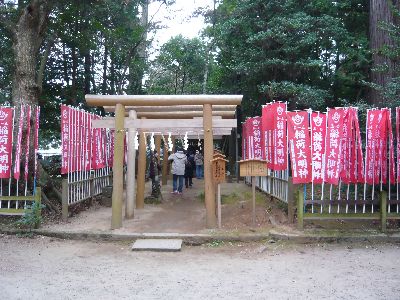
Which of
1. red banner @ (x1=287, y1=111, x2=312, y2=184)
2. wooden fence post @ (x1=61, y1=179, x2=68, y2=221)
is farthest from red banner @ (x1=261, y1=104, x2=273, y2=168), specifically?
wooden fence post @ (x1=61, y1=179, x2=68, y2=221)

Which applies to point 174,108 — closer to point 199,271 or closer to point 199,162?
point 199,271

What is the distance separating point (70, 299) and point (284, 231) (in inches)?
203

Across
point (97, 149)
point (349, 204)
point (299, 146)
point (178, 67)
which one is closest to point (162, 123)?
point (299, 146)

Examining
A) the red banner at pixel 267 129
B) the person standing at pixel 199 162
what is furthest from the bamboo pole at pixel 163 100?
the person standing at pixel 199 162

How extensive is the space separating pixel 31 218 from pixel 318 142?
6.90 metres

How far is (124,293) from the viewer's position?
18.0 ft

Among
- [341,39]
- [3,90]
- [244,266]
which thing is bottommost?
[244,266]

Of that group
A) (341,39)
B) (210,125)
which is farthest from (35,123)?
(341,39)

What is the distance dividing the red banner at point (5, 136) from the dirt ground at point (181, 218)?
6.06ft

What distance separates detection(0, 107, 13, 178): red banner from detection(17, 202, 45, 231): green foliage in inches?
44.0

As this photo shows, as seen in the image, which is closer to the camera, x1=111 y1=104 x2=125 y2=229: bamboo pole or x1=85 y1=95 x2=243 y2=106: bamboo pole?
x1=85 y1=95 x2=243 y2=106: bamboo pole

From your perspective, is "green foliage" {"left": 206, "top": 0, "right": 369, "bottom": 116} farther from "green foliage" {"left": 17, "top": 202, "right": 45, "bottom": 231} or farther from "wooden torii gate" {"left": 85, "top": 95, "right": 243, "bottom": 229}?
"green foliage" {"left": 17, "top": 202, "right": 45, "bottom": 231}

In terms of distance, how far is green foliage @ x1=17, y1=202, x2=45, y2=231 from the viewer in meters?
8.91

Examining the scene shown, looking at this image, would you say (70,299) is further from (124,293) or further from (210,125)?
→ (210,125)
